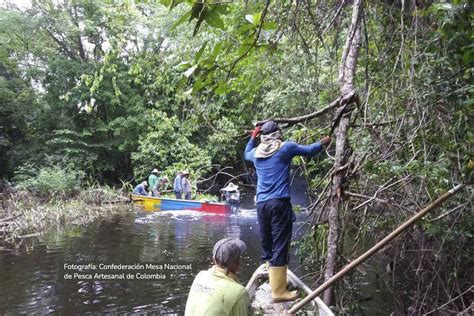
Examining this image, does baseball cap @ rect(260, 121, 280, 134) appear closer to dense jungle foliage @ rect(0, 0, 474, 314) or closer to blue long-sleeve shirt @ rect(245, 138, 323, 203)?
blue long-sleeve shirt @ rect(245, 138, 323, 203)

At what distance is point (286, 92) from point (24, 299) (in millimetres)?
6162

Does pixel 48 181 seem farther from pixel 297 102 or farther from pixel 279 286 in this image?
pixel 279 286

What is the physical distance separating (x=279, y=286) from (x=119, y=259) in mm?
6025

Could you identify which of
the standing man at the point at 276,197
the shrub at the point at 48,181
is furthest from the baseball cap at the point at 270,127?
the shrub at the point at 48,181

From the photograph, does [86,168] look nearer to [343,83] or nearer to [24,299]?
[24,299]

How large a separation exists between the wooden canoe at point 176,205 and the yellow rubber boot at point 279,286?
412 inches

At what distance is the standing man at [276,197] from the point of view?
4188mm

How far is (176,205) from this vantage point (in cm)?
1552

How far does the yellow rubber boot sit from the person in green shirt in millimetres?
1149

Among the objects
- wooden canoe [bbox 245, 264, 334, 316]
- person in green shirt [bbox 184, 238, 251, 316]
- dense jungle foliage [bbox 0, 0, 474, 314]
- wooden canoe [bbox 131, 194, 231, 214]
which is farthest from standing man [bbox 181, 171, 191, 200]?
person in green shirt [bbox 184, 238, 251, 316]

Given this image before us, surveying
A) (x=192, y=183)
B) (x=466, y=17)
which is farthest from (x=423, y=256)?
(x=192, y=183)

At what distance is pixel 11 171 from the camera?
719 inches

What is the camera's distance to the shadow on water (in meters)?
7.20

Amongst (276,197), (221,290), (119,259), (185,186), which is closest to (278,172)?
(276,197)
